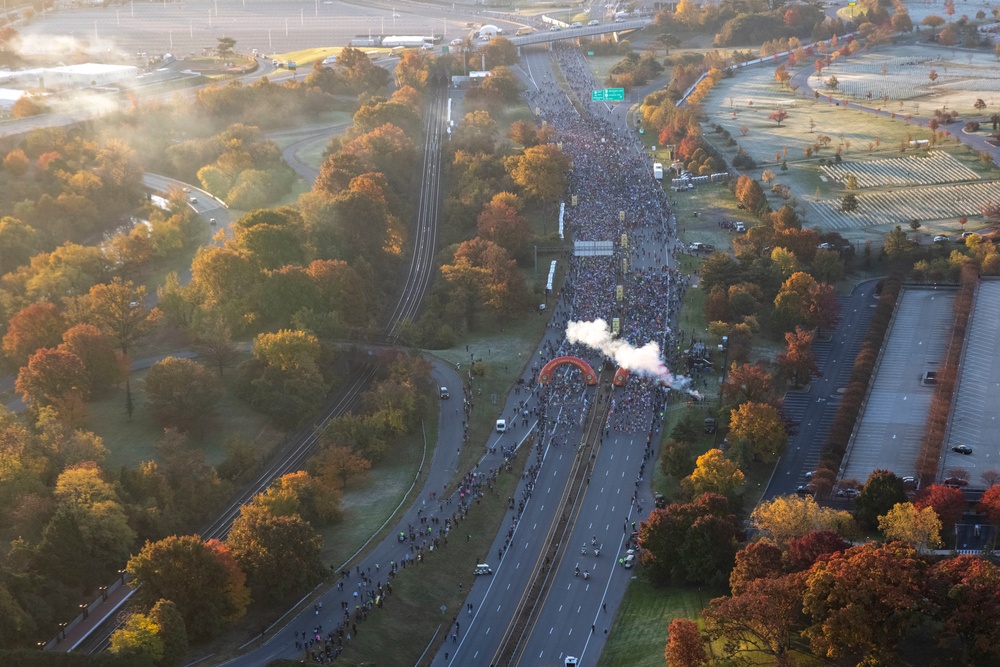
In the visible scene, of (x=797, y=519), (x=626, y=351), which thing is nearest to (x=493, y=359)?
(x=626, y=351)

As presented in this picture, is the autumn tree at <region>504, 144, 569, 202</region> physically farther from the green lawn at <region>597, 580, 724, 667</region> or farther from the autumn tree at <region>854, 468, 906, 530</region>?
the green lawn at <region>597, 580, 724, 667</region>

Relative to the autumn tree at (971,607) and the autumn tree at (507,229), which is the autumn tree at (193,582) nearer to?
the autumn tree at (971,607)

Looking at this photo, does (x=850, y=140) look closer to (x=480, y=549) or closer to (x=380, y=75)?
(x=380, y=75)

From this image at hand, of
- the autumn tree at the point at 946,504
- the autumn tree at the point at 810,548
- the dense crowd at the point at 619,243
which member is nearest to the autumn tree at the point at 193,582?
the autumn tree at the point at 810,548

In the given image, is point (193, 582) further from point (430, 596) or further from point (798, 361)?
point (798, 361)

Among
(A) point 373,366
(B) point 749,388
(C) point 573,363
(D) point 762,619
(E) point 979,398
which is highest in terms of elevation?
(D) point 762,619

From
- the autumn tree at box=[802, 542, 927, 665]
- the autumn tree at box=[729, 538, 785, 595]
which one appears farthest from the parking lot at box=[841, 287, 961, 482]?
the autumn tree at box=[802, 542, 927, 665]
